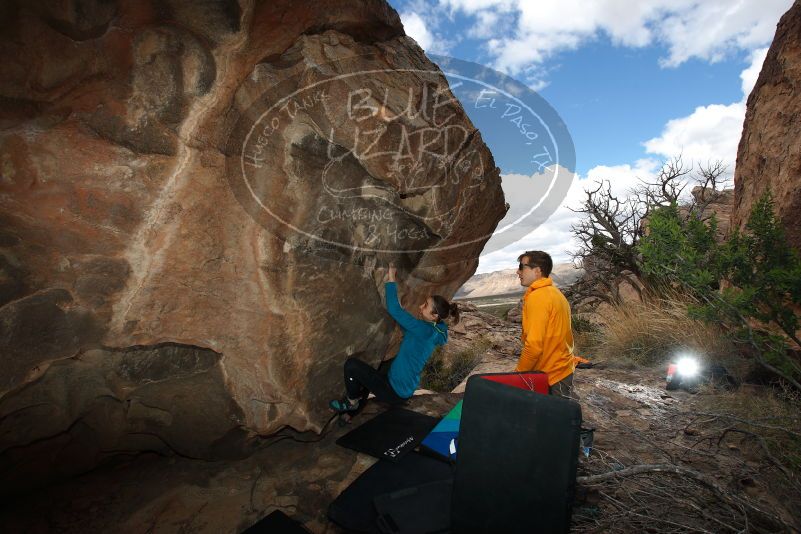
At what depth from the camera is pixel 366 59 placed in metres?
2.56

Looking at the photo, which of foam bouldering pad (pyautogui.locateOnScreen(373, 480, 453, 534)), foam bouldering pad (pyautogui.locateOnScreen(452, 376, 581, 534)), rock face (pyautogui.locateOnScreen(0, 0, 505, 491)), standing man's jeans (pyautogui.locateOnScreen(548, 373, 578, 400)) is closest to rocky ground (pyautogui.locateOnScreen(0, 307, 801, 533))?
rock face (pyautogui.locateOnScreen(0, 0, 505, 491))

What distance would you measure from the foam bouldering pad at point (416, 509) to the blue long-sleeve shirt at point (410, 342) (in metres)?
1.04

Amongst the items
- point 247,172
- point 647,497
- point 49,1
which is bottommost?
point 647,497

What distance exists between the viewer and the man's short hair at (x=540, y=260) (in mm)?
3039

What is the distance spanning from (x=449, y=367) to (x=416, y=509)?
468 centimetres

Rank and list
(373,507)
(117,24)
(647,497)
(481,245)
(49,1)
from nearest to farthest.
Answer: (49,1) → (117,24) → (647,497) → (373,507) → (481,245)

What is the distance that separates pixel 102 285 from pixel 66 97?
40.7 inches

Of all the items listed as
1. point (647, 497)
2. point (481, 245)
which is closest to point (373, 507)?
point (647, 497)

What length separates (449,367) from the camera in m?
6.80

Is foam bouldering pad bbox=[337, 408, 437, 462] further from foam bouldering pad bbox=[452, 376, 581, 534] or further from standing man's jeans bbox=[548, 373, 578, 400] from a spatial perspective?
foam bouldering pad bbox=[452, 376, 581, 534]

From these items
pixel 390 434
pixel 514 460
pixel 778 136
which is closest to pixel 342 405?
pixel 390 434

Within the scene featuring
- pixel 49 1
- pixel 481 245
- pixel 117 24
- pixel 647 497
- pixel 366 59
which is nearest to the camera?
pixel 49 1

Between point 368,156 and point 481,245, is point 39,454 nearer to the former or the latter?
point 368,156

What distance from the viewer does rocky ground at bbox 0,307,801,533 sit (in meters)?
1.89
